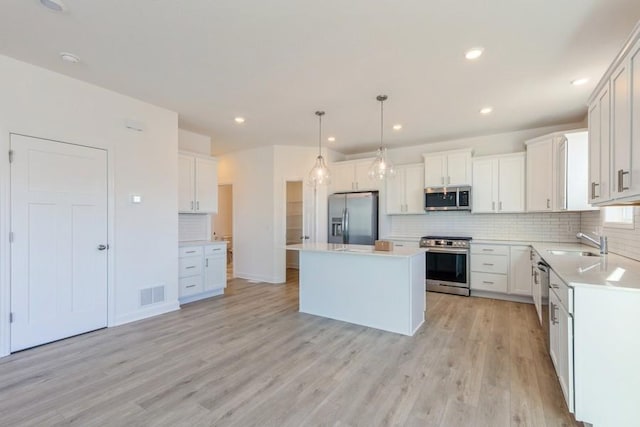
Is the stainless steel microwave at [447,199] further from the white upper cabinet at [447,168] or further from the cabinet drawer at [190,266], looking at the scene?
the cabinet drawer at [190,266]

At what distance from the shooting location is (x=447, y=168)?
17.4ft

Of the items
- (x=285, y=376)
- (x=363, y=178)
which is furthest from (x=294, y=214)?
(x=285, y=376)

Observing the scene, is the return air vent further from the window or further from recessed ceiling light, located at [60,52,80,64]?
the window

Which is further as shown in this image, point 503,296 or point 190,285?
point 503,296

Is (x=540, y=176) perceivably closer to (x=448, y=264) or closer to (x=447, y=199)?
(x=447, y=199)

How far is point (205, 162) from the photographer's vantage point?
5129mm

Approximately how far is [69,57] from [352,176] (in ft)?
14.9

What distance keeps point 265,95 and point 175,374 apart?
3.08 metres

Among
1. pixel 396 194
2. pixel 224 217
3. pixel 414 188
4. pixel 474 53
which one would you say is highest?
pixel 474 53

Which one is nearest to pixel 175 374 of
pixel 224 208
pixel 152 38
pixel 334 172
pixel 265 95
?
pixel 152 38

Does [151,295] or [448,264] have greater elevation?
[448,264]

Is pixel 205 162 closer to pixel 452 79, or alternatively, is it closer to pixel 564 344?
pixel 452 79

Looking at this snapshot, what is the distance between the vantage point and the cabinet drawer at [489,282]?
15.4ft

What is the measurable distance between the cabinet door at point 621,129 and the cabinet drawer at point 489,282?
2.98 m
